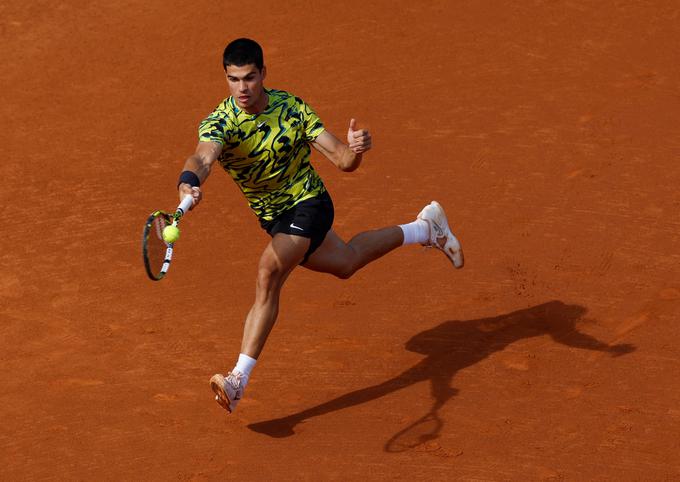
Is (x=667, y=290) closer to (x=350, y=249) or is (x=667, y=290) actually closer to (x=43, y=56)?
(x=350, y=249)

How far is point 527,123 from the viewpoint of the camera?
40.8 feet

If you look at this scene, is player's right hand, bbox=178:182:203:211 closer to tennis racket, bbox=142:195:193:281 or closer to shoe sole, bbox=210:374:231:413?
tennis racket, bbox=142:195:193:281

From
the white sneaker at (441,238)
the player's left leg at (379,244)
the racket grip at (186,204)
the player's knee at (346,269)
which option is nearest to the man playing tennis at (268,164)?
the player's left leg at (379,244)

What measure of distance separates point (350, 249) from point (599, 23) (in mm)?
6242

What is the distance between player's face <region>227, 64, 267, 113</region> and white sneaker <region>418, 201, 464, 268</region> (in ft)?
6.91

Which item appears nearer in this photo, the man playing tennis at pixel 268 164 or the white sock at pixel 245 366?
the man playing tennis at pixel 268 164

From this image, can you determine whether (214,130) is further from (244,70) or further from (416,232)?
(416,232)

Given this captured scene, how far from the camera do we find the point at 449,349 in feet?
31.4

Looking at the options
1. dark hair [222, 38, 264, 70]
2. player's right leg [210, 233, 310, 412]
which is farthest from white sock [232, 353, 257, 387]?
dark hair [222, 38, 264, 70]

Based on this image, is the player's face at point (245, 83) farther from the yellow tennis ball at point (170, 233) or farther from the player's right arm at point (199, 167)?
the yellow tennis ball at point (170, 233)

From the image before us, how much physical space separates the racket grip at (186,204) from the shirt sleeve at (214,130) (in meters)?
0.68

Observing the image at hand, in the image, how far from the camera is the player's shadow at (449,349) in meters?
8.70

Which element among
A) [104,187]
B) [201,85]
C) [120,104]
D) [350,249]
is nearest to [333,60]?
[201,85]

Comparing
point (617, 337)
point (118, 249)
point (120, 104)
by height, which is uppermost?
point (120, 104)
